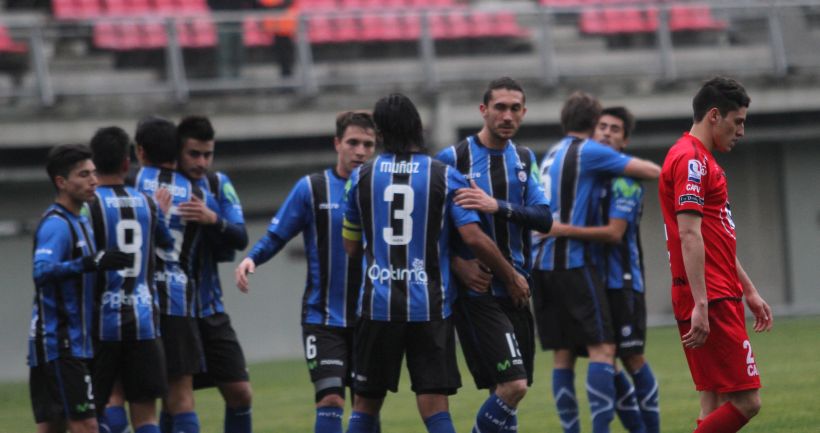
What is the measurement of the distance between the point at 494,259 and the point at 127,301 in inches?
83.8

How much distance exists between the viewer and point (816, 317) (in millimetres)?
20953

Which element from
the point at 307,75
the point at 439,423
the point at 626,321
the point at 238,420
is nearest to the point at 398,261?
the point at 439,423

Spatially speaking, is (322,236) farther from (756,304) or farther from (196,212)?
(756,304)

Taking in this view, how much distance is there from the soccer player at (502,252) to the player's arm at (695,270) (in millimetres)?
969

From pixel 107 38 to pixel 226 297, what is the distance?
4.61m

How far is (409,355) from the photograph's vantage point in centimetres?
660

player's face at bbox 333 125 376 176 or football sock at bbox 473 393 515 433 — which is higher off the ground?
player's face at bbox 333 125 376 176

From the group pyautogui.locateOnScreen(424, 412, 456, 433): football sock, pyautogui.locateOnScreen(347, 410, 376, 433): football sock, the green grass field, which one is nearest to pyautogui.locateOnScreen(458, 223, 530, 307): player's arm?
pyautogui.locateOnScreen(424, 412, 456, 433): football sock

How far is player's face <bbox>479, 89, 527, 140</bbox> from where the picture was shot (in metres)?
7.05

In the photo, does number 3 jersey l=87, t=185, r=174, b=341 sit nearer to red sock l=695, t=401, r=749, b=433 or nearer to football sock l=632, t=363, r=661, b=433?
red sock l=695, t=401, r=749, b=433

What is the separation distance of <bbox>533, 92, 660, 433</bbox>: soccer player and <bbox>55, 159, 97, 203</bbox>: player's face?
285 cm

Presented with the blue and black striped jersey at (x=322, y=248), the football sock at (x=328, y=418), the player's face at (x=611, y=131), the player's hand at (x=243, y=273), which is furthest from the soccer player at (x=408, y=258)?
the player's face at (x=611, y=131)

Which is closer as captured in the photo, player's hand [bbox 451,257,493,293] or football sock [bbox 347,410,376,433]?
football sock [bbox 347,410,376,433]

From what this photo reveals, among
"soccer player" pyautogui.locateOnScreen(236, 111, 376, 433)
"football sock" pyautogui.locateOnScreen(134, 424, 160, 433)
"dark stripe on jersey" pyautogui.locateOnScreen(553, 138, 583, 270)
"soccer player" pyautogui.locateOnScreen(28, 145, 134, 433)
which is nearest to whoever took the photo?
"soccer player" pyautogui.locateOnScreen(28, 145, 134, 433)
